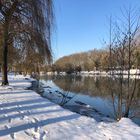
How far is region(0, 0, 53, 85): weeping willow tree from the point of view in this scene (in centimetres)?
1708

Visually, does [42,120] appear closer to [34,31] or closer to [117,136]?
[117,136]

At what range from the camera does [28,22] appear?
1736cm

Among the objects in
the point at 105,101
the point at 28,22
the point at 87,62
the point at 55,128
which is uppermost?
the point at 87,62

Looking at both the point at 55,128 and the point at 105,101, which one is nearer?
the point at 55,128

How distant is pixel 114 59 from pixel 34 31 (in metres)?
7.57

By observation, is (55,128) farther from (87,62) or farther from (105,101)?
(87,62)

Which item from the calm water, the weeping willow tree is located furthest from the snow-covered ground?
A: the weeping willow tree

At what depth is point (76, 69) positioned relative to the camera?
143375 millimetres

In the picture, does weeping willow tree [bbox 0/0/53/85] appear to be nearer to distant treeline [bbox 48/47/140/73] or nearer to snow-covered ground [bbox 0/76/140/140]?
distant treeline [bbox 48/47/140/73]

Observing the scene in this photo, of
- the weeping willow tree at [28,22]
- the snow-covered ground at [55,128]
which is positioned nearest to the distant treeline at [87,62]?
the snow-covered ground at [55,128]

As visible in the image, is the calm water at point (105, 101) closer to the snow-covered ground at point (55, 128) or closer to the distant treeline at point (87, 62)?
the distant treeline at point (87, 62)

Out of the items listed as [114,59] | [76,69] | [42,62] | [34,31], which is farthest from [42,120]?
[76,69]

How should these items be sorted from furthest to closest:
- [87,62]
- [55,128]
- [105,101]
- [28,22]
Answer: [87,62], [105,101], [28,22], [55,128]

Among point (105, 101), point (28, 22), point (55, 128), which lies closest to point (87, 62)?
point (105, 101)
